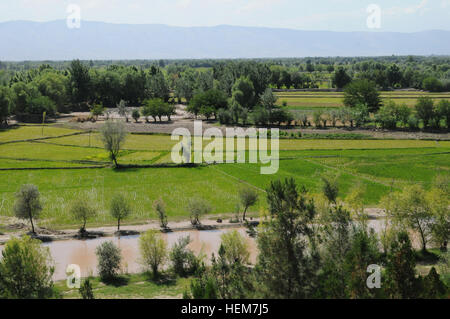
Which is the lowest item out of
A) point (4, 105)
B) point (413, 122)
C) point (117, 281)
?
point (117, 281)

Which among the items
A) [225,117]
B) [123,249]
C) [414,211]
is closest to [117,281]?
[123,249]

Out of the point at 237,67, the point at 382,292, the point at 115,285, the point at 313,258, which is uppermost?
the point at 237,67

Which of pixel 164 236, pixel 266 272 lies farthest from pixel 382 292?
pixel 164 236

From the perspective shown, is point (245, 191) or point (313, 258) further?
point (245, 191)

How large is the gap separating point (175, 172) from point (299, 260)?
36.7m

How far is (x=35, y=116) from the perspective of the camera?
9544 cm

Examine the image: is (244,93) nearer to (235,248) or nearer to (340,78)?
(340,78)

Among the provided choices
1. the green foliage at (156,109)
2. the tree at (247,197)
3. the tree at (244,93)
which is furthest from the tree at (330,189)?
the tree at (244,93)

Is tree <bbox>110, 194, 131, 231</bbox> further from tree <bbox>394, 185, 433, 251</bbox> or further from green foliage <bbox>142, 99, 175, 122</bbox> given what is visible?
green foliage <bbox>142, 99, 175, 122</bbox>

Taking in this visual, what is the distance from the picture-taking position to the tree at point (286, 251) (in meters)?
17.3

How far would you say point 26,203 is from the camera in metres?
36.3

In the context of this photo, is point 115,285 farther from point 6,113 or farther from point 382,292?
point 6,113
